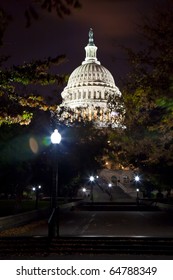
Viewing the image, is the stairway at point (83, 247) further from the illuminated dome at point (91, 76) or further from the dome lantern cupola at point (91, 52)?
the dome lantern cupola at point (91, 52)

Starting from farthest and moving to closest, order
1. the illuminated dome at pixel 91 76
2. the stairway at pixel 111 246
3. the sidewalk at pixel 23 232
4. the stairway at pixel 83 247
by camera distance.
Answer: the illuminated dome at pixel 91 76, the sidewalk at pixel 23 232, the stairway at pixel 111 246, the stairway at pixel 83 247

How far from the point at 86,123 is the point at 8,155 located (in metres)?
41.9

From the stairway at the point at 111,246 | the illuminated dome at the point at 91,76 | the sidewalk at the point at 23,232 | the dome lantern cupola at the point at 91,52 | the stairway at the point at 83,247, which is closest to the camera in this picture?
the stairway at the point at 83,247

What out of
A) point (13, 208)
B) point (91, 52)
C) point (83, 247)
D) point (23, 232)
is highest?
point (91, 52)

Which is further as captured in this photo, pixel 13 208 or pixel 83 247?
pixel 13 208

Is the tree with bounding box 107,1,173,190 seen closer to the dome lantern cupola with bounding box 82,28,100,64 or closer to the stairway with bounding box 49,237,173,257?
the stairway with bounding box 49,237,173,257

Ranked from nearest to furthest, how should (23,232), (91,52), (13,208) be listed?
1. (23,232)
2. (13,208)
3. (91,52)

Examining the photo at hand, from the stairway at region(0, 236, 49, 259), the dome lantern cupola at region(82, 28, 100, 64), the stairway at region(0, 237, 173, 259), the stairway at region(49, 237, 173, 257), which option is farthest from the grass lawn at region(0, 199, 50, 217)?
the dome lantern cupola at region(82, 28, 100, 64)

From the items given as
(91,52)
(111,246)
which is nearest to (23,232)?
(111,246)

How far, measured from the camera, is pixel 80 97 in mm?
152875

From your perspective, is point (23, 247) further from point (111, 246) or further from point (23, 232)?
point (23, 232)

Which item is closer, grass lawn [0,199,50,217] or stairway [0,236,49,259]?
stairway [0,236,49,259]

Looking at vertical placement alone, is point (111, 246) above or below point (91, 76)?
below

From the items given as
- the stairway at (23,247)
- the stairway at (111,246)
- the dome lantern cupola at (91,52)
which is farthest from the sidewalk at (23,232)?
the dome lantern cupola at (91,52)
